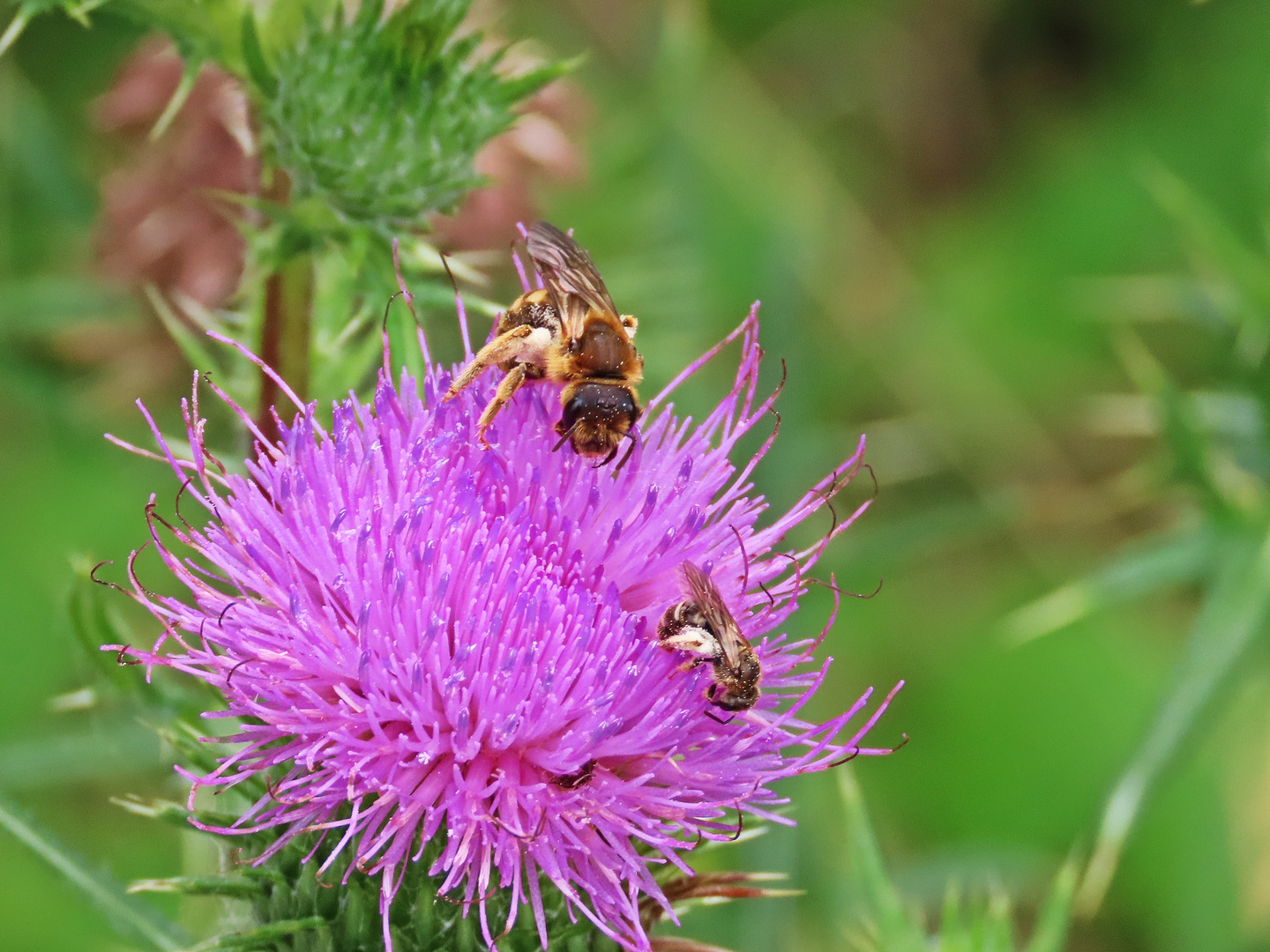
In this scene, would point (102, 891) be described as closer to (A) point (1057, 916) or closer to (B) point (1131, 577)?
(A) point (1057, 916)

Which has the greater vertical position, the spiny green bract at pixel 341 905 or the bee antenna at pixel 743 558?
the bee antenna at pixel 743 558

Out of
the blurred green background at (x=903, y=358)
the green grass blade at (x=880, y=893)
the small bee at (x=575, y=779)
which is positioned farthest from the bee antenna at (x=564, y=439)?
the blurred green background at (x=903, y=358)

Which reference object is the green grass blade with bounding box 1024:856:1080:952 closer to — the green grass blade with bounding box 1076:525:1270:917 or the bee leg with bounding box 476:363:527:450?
the green grass blade with bounding box 1076:525:1270:917

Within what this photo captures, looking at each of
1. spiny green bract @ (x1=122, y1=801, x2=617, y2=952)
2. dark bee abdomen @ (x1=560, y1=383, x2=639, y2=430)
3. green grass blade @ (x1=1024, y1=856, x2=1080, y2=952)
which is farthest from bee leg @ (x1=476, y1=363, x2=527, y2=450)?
green grass blade @ (x1=1024, y1=856, x2=1080, y2=952)

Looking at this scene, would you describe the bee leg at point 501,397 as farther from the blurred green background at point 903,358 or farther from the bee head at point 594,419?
the blurred green background at point 903,358

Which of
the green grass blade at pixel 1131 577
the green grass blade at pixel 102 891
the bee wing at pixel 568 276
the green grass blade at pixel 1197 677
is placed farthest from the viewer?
the green grass blade at pixel 1131 577

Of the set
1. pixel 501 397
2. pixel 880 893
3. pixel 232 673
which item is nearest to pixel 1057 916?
pixel 880 893
